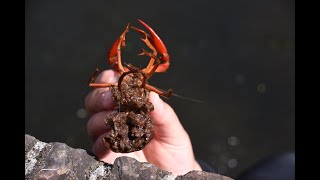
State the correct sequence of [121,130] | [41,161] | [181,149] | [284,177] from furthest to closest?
[284,177]
[181,149]
[121,130]
[41,161]

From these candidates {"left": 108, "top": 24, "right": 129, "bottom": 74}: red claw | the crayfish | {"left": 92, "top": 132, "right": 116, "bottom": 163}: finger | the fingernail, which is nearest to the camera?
the crayfish

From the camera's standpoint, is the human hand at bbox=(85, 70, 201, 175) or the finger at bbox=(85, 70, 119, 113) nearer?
the finger at bbox=(85, 70, 119, 113)

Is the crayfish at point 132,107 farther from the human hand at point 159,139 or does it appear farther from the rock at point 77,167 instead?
the human hand at point 159,139

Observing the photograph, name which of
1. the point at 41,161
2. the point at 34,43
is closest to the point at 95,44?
the point at 34,43

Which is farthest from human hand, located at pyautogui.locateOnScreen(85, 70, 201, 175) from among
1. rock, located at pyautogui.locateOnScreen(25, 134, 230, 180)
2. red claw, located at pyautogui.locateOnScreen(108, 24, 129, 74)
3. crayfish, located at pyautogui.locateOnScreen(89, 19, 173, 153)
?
rock, located at pyautogui.locateOnScreen(25, 134, 230, 180)

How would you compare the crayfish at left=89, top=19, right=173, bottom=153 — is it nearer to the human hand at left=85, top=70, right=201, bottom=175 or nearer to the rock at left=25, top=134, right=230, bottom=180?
the rock at left=25, top=134, right=230, bottom=180

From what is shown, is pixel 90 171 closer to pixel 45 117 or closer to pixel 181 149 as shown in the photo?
pixel 181 149

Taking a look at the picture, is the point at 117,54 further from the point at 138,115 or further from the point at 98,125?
the point at 98,125
